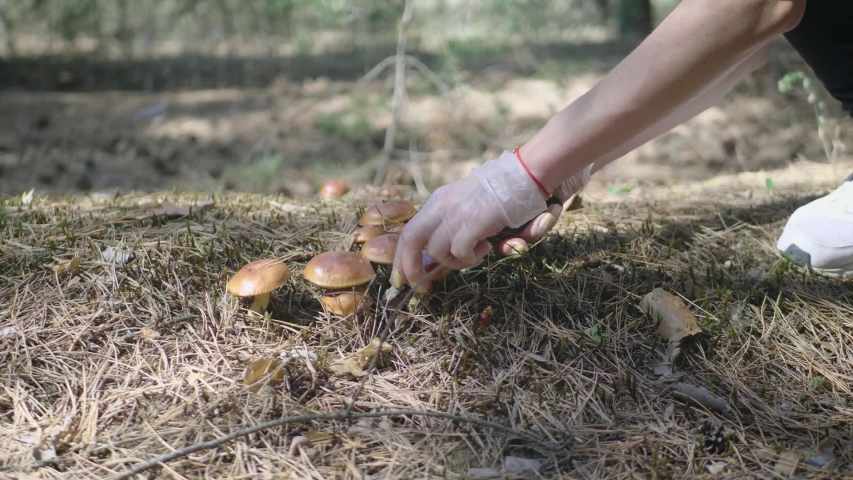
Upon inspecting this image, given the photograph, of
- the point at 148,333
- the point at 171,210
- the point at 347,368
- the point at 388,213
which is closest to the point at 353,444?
the point at 347,368

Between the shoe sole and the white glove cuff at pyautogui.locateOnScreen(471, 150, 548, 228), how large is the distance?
1299mm

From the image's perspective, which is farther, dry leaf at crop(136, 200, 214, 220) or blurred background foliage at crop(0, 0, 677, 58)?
blurred background foliage at crop(0, 0, 677, 58)

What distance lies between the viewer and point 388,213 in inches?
90.0

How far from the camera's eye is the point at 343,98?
7.93 m

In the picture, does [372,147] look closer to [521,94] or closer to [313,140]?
[313,140]

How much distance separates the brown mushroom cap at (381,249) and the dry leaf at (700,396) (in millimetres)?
994

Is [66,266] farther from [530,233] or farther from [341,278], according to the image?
[530,233]

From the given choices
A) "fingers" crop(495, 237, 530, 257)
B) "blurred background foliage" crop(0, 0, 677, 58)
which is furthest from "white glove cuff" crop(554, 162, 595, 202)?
"blurred background foliage" crop(0, 0, 677, 58)

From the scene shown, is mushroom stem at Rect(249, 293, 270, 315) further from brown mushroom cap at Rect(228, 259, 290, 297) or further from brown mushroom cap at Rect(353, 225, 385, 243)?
brown mushroom cap at Rect(353, 225, 385, 243)

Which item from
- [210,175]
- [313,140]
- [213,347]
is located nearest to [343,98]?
[313,140]

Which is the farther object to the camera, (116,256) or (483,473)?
(116,256)

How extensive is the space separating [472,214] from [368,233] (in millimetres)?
576

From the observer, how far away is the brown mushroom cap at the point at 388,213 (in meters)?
2.27

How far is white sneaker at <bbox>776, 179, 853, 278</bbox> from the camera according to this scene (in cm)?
218
